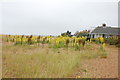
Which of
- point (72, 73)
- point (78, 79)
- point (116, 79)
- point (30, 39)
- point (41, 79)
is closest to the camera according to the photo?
point (41, 79)

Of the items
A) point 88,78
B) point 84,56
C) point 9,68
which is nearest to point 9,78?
point 9,68

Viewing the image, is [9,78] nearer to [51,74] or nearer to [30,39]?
[51,74]

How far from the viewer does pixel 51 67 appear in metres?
3.53

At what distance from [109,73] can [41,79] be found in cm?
184

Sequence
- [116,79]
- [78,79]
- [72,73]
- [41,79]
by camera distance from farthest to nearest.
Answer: [72,73], [116,79], [78,79], [41,79]

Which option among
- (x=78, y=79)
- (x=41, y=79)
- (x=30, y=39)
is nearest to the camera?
(x=41, y=79)

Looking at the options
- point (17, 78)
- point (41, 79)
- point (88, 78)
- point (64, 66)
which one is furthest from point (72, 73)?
point (17, 78)

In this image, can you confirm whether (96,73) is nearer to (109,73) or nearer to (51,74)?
(109,73)

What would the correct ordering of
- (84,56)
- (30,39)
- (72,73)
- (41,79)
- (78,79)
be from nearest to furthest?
(41,79)
(78,79)
(72,73)
(84,56)
(30,39)

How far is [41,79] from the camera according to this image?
2.79m

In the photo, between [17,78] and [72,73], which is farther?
[72,73]

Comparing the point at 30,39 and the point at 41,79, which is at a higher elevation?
the point at 30,39

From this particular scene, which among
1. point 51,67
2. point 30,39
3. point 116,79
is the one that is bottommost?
point 116,79

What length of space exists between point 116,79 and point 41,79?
5.78ft
